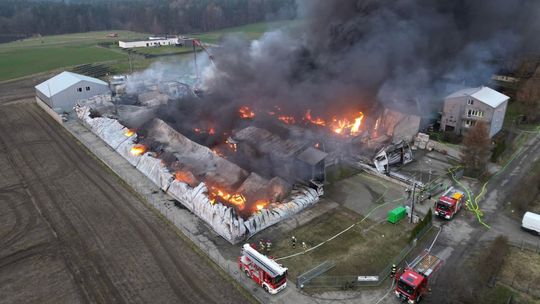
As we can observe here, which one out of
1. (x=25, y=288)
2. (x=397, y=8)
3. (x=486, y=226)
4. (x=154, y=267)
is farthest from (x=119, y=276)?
(x=397, y=8)

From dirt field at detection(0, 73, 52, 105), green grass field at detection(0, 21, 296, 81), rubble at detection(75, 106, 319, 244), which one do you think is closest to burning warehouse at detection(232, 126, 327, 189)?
rubble at detection(75, 106, 319, 244)

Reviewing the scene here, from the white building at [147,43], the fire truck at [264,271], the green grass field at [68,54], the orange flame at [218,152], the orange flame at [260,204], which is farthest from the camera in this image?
the white building at [147,43]

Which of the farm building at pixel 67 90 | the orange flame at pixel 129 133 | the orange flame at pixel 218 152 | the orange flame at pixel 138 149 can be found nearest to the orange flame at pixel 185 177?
the orange flame at pixel 218 152

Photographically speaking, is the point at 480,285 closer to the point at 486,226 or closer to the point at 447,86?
the point at 486,226

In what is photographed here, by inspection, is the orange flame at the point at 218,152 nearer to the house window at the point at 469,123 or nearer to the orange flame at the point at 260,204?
the orange flame at the point at 260,204

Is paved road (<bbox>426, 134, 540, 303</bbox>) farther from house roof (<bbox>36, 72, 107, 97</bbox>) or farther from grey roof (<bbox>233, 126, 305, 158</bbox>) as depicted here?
house roof (<bbox>36, 72, 107, 97</bbox>)

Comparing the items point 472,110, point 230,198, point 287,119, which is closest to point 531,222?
point 472,110
